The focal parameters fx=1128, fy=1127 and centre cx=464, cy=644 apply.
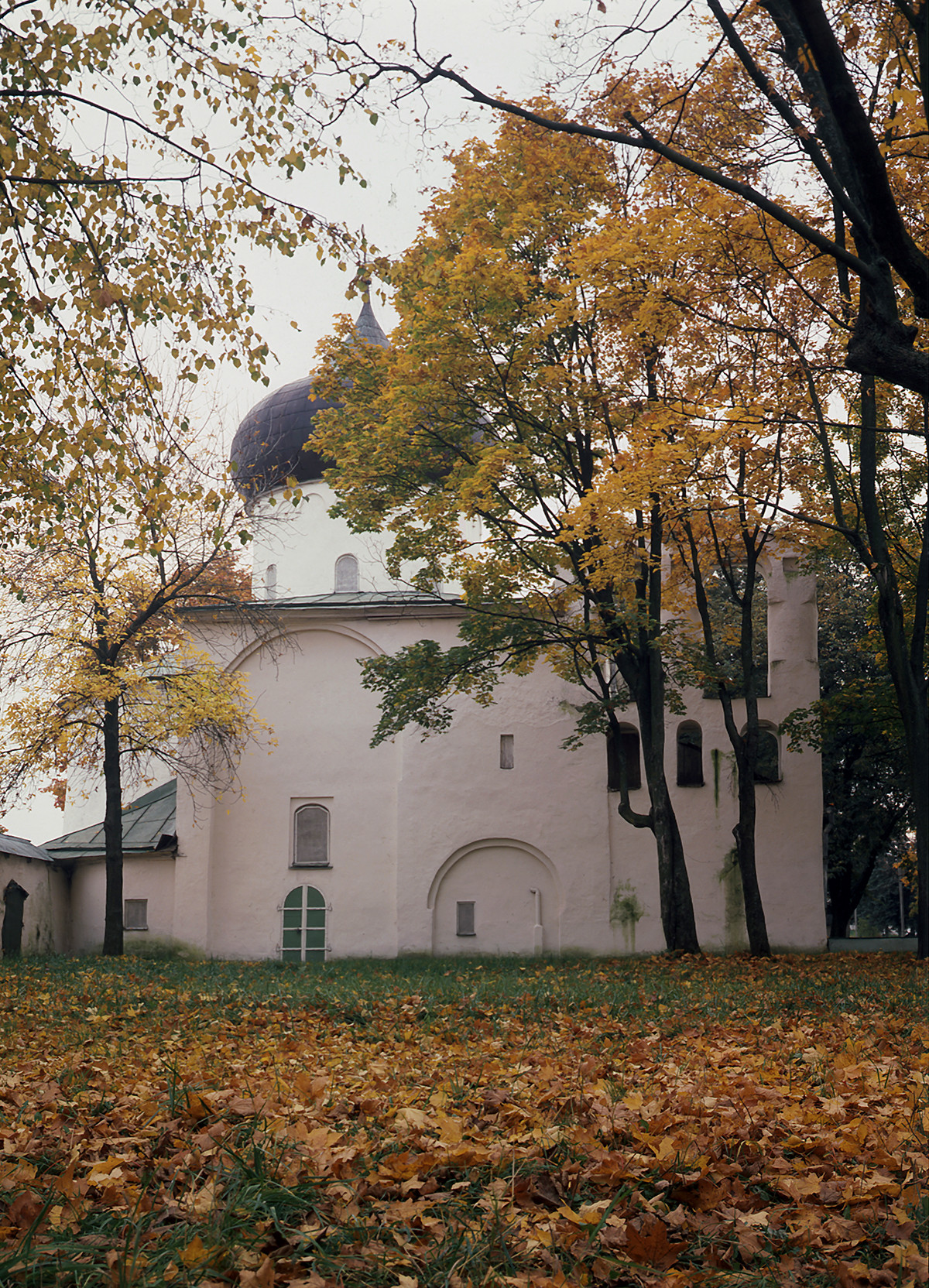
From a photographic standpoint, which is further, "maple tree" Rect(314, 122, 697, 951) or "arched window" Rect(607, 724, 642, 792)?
"arched window" Rect(607, 724, 642, 792)

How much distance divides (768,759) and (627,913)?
4208mm

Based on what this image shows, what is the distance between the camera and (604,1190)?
3.34 metres

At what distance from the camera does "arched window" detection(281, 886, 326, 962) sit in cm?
2347

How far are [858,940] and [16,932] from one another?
59.4ft

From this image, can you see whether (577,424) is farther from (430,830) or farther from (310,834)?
(310,834)

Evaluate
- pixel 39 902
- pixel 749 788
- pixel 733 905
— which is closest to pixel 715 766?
pixel 733 905

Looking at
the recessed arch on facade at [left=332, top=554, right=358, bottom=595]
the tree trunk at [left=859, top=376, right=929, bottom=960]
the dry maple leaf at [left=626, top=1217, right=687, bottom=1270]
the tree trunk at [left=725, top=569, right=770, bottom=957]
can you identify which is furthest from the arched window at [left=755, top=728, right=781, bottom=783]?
the dry maple leaf at [left=626, top=1217, right=687, bottom=1270]

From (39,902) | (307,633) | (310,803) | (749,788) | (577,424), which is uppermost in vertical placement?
(577,424)

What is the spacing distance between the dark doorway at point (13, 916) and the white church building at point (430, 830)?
0.55ft

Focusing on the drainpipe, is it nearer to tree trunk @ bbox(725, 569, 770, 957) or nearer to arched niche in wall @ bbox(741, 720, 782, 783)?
arched niche in wall @ bbox(741, 720, 782, 783)

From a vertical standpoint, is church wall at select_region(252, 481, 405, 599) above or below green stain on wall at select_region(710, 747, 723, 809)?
above

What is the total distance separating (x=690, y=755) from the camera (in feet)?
74.6

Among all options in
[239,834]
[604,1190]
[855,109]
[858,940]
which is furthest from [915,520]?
[604,1190]

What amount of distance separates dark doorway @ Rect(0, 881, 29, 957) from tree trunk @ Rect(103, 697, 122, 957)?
4282mm
